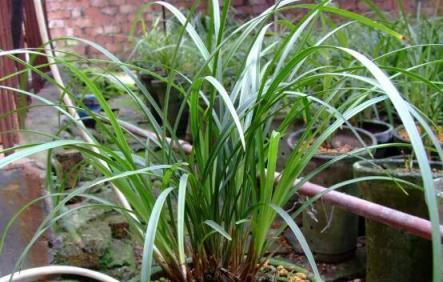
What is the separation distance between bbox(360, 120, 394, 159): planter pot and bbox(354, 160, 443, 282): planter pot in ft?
1.50

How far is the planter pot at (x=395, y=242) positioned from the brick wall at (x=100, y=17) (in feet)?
14.7

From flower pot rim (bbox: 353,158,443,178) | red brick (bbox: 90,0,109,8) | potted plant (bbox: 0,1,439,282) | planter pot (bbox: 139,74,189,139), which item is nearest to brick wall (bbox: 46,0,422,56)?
red brick (bbox: 90,0,109,8)

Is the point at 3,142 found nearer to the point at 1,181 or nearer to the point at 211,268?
the point at 1,181

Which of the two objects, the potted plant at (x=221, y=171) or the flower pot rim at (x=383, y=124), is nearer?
the potted plant at (x=221, y=171)

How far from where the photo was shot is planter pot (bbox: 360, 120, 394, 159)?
2141 millimetres

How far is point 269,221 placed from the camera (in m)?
0.93

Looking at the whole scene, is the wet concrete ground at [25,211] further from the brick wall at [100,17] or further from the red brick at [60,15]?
the red brick at [60,15]

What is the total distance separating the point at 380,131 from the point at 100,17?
454cm

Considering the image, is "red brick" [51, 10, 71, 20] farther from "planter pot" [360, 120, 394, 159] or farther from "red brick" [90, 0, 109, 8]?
"planter pot" [360, 120, 394, 159]

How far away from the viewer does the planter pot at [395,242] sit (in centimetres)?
163

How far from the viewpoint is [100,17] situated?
20.0ft

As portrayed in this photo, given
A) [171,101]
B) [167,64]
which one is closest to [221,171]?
[167,64]

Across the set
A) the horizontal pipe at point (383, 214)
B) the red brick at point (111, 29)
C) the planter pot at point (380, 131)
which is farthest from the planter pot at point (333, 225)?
the red brick at point (111, 29)

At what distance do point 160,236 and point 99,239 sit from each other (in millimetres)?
944
